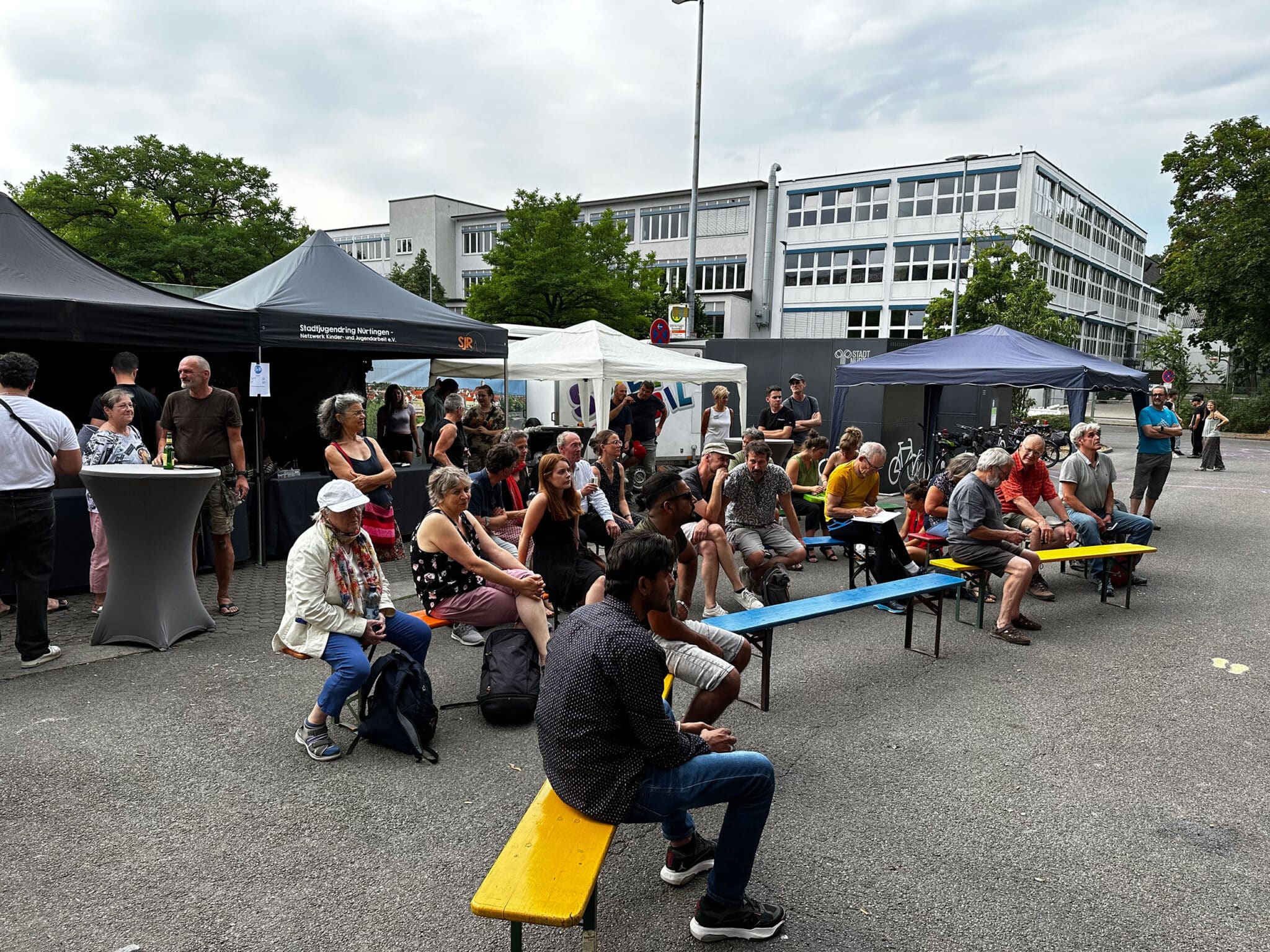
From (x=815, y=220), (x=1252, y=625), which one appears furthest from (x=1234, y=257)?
(x=1252, y=625)

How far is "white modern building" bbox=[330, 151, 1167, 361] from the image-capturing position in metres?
48.7

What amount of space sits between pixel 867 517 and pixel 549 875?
5.63m

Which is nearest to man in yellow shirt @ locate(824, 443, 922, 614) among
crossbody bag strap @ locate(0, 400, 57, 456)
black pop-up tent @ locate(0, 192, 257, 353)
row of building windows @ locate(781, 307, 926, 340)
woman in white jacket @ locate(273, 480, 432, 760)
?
woman in white jacket @ locate(273, 480, 432, 760)

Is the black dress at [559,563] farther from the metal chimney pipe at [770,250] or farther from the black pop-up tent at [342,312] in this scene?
the metal chimney pipe at [770,250]

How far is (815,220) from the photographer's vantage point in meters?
53.7

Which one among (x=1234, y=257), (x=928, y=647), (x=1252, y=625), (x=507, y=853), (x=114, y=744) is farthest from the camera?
(x=1234, y=257)

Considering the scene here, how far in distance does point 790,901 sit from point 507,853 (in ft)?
3.81

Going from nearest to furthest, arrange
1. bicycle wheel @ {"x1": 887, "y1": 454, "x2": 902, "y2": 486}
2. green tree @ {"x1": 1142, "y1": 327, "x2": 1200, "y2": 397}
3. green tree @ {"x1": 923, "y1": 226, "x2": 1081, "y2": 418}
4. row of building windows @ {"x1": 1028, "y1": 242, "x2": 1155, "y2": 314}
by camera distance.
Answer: bicycle wheel @ {"x1": 887, "y1": 454, "x2": 902, "y2": 486}
green tree @ {"x1": 923, "y1": 226, "x2": 1081, "y2": 418}
green tree @ {"x1": 1142, "y1": 327, "x2": 1200, "y2": 397}
row of building windows @ {"x1": 1028, "y1": 242, "x2": 1155, "y2": 314}

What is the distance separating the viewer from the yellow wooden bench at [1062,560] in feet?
22.0

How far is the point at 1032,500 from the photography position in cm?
764

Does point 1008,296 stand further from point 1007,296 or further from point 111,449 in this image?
point 111,449

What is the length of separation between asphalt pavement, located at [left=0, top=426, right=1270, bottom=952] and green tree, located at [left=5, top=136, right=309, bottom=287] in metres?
35.9

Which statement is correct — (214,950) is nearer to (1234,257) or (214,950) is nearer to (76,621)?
(76,621)

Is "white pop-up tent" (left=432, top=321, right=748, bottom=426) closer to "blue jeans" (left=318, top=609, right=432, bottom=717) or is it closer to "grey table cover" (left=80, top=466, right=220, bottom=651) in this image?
"grey table cover" (left=80, top=466, right=220, bottom=651)
